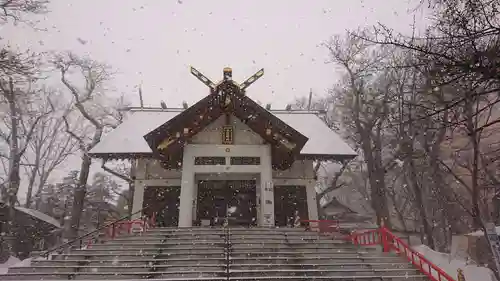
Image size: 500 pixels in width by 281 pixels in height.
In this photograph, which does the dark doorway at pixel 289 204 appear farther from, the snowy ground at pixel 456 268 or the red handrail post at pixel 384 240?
the snowy ground at pixel 456 268

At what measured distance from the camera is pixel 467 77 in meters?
5.45

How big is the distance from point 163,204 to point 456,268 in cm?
1356

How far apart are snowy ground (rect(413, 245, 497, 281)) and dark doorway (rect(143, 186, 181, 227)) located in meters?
12.0

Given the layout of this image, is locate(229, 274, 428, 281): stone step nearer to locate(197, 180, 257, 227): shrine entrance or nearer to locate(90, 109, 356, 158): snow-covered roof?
locate(197, 180, 257, 227): shrine entrance

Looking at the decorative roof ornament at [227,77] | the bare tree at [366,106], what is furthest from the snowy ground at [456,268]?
the decorative roof ornament at [227,77]

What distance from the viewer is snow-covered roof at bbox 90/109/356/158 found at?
1622cm

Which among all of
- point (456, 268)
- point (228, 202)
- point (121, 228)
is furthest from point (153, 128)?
point (456, 268)

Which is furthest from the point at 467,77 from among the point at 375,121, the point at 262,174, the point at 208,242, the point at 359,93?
the point at 359,93

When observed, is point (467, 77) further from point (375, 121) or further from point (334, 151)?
point (375, 121)

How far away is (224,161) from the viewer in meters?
15.1

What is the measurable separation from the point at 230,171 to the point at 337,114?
1239cm

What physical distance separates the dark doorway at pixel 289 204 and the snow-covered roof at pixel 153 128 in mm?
2024

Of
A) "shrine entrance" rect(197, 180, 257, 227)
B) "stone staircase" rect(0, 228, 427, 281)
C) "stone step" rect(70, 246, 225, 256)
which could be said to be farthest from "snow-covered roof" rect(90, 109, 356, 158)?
"stone step" rect(70, 246, 225, 256)

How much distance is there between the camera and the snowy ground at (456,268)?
13.3m
